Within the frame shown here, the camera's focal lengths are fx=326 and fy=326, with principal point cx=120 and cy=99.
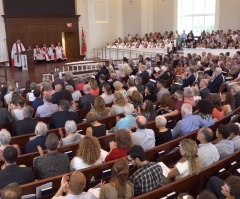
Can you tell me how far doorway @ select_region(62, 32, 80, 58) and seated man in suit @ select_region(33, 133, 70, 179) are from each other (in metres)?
16.3

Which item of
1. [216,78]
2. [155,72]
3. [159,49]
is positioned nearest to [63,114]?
[216,78]

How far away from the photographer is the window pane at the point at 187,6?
67.1 feet

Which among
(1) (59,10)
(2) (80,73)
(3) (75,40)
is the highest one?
(1) (59,10)

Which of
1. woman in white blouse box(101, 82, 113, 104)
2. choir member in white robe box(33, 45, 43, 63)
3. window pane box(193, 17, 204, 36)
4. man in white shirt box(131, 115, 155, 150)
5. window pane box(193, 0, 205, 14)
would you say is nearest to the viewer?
man in white shirt box(131, 115, 155, 150)

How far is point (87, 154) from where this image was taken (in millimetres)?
3578

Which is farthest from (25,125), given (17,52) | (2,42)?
(2,42)

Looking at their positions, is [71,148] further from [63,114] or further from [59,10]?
[59,10]

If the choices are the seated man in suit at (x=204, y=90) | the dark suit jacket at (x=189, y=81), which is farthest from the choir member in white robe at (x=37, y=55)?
the seated man in suit at (x=204, y=90)

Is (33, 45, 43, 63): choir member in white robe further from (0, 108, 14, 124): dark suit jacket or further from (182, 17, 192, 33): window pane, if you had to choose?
(0, 108, 14, 124): dark suit jacket

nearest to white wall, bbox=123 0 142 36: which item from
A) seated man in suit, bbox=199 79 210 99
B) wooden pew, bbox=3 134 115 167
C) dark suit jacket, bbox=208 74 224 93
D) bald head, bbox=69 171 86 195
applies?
dark suit jacket, bbox=208 74 224 93

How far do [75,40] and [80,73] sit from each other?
20.0 ft

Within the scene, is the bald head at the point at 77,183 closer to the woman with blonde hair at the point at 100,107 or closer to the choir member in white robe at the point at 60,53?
the woman with blonde hair at the point at 100,107

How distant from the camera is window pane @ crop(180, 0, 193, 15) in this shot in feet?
67.1

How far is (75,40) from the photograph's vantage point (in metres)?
19.5
